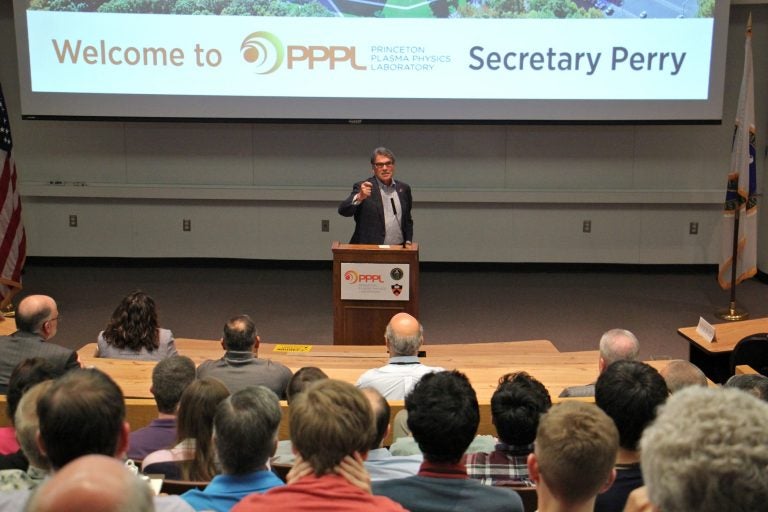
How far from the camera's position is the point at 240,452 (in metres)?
2.44

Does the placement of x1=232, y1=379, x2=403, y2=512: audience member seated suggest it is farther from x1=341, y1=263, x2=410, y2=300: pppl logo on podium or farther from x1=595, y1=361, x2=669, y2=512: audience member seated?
x1=341, y1=263, x2=410, y2=300: pppl logo on podium

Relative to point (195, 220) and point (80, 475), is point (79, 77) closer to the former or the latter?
point (195, 220)

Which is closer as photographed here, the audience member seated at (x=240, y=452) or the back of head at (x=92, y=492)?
the back of head at (x=92, y=492)

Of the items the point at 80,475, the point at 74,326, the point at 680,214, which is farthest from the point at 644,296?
the point at 80,475

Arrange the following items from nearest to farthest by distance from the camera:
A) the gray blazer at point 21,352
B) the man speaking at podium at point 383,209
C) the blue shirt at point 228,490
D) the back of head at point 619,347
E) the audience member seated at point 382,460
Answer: the blue shirt at point 228,490 < the audience member seated at point 382,460 < the back of head at point 619,347 < the gray blazer at point 21,352 < the man speaking at podium at point 383,209

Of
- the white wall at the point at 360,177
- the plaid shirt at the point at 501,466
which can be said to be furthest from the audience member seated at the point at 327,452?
the white wall at the point at 360,177

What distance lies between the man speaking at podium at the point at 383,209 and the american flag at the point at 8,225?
320cm

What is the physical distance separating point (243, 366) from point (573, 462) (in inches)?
92.9

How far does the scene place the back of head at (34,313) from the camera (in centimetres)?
431

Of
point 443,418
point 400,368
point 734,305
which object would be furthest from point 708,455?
point 734,305

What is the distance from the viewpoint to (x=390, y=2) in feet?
28.2

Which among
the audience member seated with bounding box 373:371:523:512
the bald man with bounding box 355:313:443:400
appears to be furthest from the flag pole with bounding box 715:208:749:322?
the audience member seated with bounding box 373:371:523:512

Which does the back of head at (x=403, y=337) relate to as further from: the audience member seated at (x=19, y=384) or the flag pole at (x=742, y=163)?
the flag pole at (x=742, y=163)

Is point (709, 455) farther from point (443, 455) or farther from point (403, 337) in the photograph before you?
point (403, 337)
